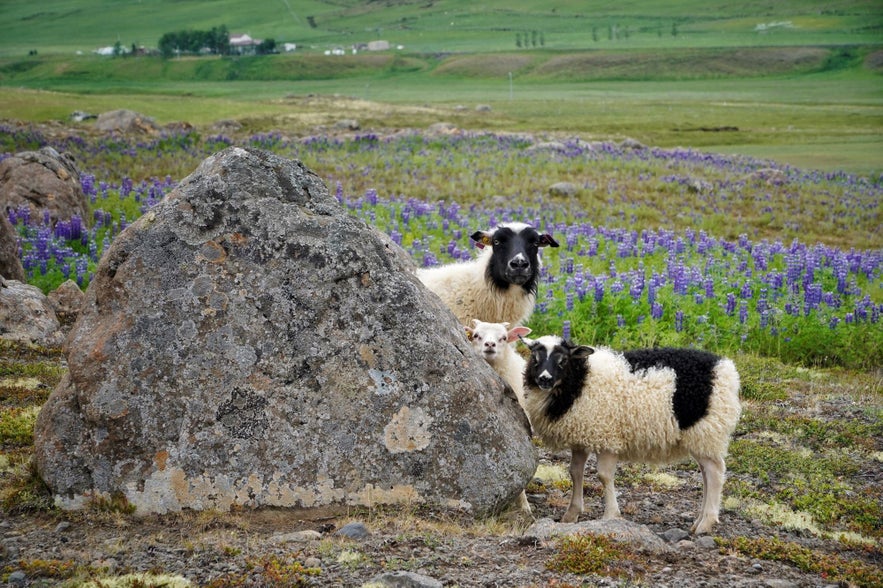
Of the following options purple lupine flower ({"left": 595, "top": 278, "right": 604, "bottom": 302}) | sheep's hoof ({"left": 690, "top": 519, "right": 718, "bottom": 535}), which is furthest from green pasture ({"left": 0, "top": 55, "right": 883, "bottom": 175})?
sheep's hoof ({"left": 690, "top": 519, "right": 718, "bottom": 535})

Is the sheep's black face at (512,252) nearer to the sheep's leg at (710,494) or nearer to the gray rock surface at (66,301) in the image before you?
the sheep's leg at (710,494)

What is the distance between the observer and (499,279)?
14.1 m

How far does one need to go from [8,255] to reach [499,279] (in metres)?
10.1

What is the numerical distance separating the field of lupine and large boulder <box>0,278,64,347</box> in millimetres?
2968

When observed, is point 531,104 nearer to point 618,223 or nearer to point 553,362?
point 618,223

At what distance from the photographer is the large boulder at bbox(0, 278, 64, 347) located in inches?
610

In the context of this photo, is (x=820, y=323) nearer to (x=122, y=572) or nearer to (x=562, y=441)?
(x=562, y=441)

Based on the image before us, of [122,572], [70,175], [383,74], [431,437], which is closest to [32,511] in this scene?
[122,572]

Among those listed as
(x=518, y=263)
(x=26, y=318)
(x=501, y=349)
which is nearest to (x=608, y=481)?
(x=501, y=349)

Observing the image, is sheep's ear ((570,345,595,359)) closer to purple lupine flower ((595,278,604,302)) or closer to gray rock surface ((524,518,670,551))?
gray rock surface ((524,518,670,551))

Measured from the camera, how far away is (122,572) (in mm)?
7652

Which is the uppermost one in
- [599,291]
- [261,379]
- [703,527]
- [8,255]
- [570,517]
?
[8,255]

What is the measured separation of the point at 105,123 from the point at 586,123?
44.4 metres

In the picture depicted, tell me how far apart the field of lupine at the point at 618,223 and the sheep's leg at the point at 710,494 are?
6757mm
